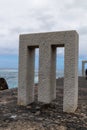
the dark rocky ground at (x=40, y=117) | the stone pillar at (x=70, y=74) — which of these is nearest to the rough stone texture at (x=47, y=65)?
the stone pillar at (x=70, y=74)

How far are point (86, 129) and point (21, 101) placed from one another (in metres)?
2.92

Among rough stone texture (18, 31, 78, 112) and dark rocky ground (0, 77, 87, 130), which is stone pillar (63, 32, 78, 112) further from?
dark rocky ground (0, 77, 87, 130)

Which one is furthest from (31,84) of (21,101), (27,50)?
(27,50)

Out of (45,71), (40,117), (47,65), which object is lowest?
(40,117)

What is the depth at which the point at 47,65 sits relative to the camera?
6.20 meters

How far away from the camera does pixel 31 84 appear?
22.2 feet

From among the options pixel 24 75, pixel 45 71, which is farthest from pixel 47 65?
pixel 24 75

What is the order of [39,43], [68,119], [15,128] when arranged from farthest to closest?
[39,43] → [68,119] → [15,128]

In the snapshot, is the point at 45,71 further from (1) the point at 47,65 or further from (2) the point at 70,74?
(2) the point at 70,74

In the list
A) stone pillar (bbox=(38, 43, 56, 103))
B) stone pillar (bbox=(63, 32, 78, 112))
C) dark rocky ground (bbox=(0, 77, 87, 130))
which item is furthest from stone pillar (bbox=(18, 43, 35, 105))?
stone pillar (bbox=(63, 32, 78, 112))

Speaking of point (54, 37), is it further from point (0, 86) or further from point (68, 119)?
point (0, 86)

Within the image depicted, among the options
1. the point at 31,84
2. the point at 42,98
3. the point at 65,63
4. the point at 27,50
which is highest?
the point at 27,50

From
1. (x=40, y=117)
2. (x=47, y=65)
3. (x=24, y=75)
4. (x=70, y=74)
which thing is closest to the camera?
(x=40, y=117)

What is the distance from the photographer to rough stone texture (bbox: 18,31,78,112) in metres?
5.70
